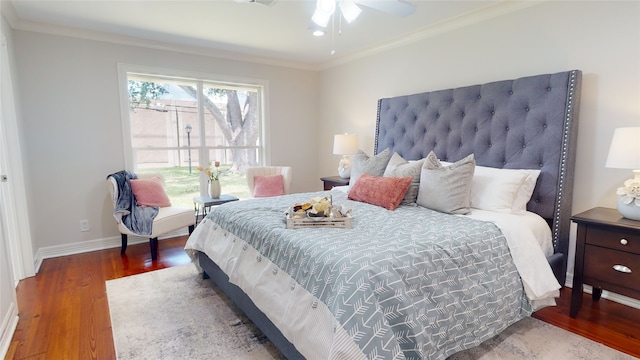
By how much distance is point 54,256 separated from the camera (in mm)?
3510

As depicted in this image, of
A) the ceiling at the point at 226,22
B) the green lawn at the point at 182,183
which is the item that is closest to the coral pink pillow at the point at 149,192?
the green lawn at the point at 182,183

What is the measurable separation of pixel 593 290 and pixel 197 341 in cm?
287

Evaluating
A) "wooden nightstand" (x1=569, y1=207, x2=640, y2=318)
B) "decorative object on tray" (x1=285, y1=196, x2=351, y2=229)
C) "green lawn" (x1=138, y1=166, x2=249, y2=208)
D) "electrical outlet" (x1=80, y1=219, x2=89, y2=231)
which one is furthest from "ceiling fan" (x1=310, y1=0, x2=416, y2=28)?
"electrical outlet" (x1=80, y1=219, x2=89, y2=231)

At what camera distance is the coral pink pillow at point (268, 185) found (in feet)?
14.0

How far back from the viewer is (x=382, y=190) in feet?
8.73

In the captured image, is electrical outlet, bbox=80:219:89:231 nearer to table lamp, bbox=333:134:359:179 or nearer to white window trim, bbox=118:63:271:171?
white window trim, bbox=118:63:271:171

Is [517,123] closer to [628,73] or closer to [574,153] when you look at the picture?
[574,153]

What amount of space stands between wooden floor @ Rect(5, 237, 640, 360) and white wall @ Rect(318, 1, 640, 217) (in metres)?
0.80

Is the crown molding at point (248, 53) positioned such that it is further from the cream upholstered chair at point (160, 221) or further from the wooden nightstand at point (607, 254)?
the wooden nightstand at point (607, 254)

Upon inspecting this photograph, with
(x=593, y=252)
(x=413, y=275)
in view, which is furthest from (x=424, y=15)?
(x=413, y=275)

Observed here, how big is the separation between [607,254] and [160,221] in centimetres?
369

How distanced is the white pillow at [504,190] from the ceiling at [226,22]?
58.6 inches

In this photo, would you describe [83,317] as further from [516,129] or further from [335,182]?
[516,129]

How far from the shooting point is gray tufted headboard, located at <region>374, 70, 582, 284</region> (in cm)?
245
